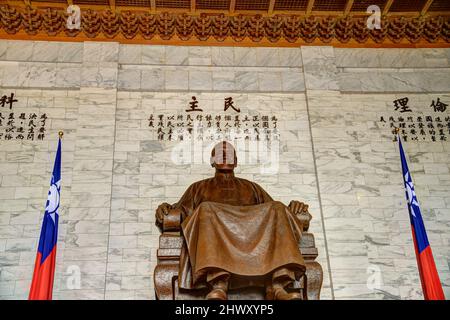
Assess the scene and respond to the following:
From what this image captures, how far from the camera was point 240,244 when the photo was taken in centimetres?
458

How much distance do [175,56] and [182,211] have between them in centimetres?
250

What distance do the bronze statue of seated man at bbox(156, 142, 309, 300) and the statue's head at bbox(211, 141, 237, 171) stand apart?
2.97ft

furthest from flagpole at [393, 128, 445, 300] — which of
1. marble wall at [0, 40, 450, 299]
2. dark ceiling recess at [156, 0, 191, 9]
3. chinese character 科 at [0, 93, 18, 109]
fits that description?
chinese character 科 at [0, 93, 18, 109]

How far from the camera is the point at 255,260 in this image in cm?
449

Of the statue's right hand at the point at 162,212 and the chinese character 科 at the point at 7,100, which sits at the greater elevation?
the chinese character 科 at the point at 7,100

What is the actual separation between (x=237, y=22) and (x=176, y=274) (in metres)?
3.63

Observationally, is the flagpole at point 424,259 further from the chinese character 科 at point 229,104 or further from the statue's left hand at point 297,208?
the chinese character 科 at point 229,104

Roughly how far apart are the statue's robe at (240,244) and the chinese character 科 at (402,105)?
2.76 metres

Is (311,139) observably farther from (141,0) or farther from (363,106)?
(141,0)

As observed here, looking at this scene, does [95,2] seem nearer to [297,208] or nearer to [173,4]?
[173,4]

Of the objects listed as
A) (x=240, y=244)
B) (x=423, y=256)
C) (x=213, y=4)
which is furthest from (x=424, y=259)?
(x=213, y=4)

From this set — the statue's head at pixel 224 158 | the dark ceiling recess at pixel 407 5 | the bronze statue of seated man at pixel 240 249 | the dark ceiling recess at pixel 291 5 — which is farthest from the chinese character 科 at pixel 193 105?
the dark ceiling recess at pixel 407 5

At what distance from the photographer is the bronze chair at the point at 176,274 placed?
185 inches
